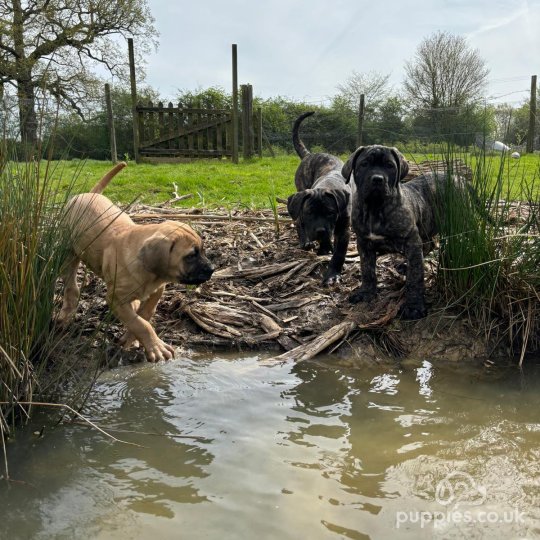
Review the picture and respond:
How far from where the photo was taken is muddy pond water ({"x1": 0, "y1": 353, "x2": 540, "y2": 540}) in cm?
274

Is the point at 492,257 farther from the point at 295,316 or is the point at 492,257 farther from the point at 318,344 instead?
the point at 295,316

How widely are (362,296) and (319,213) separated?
123 centimetres

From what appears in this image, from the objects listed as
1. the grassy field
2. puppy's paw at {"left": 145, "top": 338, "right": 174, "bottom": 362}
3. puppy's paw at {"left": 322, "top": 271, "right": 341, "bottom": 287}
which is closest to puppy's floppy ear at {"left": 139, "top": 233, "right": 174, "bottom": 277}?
puppy's paw at {"left": 145, "top": 338, "right": 174, "bottom": 362}

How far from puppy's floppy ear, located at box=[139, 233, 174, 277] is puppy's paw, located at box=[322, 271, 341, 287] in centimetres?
212

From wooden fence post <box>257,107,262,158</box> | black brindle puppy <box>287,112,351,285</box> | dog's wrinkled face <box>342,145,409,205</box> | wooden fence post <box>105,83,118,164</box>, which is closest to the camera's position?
dog's wrinkled face <box>342,145,409,205</box>

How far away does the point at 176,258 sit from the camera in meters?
4.76

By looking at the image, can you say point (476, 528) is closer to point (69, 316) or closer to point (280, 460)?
point (280, 460)

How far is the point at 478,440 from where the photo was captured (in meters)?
3.58

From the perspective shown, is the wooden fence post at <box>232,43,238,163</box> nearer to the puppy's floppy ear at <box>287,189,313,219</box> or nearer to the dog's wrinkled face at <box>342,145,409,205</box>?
the puppy's floppy ear at <box>287,189,313,219</box>

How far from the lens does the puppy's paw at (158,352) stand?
4789 mm

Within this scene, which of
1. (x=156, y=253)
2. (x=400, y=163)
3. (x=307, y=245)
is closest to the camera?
(x=156, y=253)

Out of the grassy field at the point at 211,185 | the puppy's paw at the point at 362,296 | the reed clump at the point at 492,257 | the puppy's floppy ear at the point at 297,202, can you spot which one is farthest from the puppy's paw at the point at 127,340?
the grassy field at the point at 211,185

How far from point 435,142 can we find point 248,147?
1397 cm

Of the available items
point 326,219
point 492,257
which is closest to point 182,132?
point 326,219
